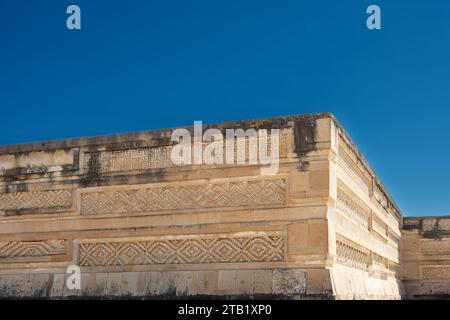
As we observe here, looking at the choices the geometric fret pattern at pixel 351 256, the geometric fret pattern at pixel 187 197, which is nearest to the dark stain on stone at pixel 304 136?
the geometric fret pattern at pixel 187 197

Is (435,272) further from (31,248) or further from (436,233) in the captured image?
(31,248)

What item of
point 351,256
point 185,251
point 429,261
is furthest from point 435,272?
point 185,251

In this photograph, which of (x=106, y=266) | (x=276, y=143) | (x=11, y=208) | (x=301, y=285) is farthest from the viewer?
(x=11, y=208)

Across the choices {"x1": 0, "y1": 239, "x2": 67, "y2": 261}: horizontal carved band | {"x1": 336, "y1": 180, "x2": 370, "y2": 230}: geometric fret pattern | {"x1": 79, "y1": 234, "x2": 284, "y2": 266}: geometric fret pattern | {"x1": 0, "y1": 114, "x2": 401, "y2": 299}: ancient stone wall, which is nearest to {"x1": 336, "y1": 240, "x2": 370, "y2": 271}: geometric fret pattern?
{"x1": 0, "y1": 114, "x2": 401, "y2": 299}: ancient stone wall

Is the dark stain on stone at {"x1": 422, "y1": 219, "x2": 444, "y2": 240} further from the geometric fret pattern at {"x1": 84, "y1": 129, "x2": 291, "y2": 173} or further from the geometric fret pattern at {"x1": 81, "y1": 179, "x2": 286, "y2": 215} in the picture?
the geometric fret pattern at {"x1": 84, "y1": 129, "x2": 291, "y2": 173}

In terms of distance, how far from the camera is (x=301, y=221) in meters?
6.34

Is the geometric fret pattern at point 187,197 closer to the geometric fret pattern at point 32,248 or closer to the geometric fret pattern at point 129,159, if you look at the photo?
the geometric fret pattern at point 129,159

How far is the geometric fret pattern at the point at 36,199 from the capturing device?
7551 millimetres

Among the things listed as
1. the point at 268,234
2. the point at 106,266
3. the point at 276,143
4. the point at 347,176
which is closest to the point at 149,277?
the point at 106,266

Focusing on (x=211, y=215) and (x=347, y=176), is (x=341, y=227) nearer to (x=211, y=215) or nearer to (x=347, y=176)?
(x=347, y=176)

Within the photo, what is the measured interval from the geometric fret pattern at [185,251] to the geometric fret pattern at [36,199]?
658mm

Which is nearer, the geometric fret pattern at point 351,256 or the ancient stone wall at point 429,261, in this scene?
the geometric fret pattern at point 351,256

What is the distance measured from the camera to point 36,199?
774 cm

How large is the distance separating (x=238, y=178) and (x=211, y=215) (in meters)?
0.52
